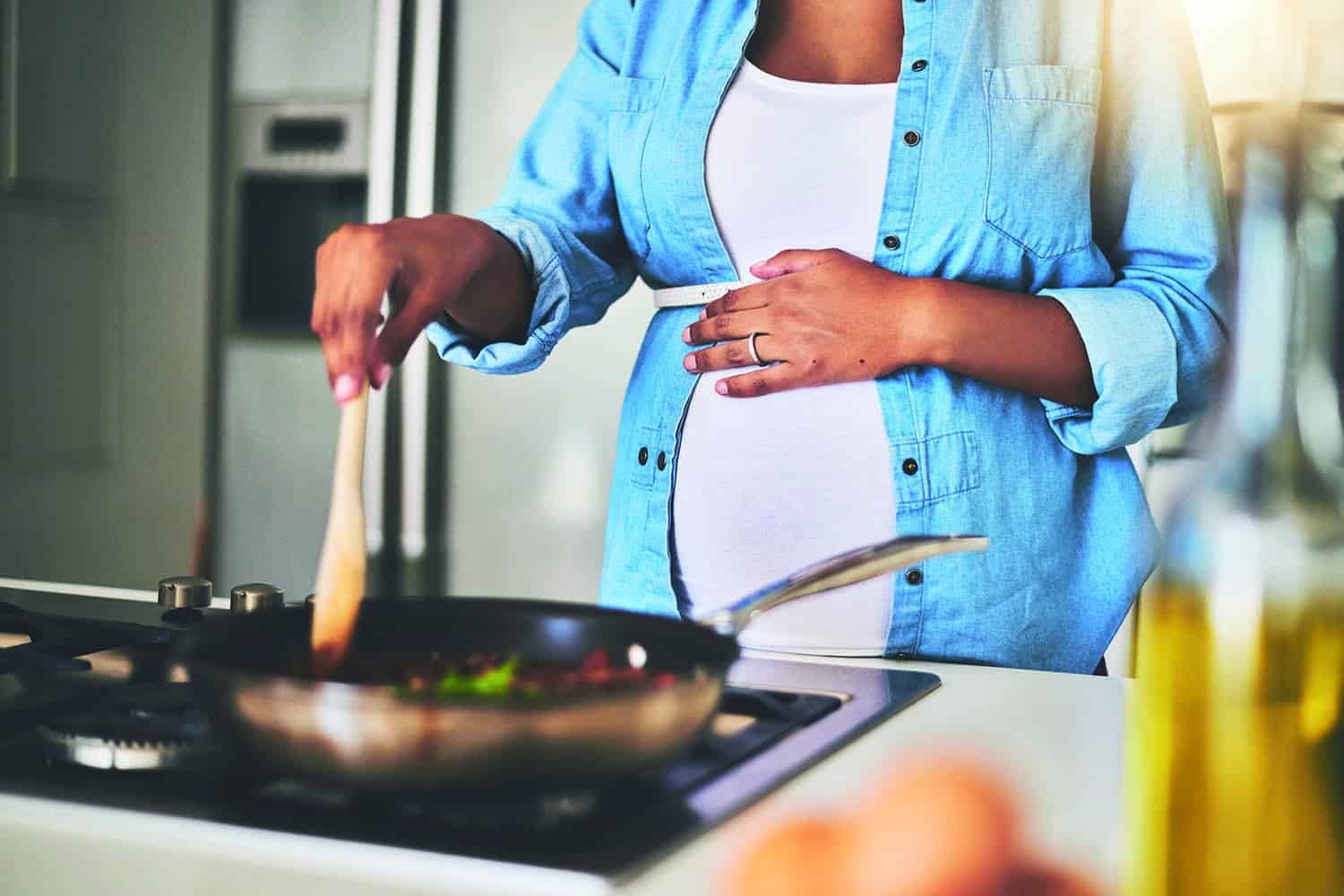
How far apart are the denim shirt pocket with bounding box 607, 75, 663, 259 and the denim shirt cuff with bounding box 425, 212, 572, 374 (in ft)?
0.39

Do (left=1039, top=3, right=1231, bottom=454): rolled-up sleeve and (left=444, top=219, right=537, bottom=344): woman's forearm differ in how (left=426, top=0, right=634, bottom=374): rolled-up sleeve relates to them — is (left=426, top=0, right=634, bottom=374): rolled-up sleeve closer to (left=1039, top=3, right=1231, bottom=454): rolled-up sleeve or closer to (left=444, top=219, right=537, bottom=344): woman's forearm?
(left=444, top=219, right=537, bottom=344): woman's forearm

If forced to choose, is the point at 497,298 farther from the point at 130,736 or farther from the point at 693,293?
the point at 130,736

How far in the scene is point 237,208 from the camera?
9.18 feet

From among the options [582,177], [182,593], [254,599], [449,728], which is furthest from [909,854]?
[582,177]

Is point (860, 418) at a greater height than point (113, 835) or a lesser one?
greater

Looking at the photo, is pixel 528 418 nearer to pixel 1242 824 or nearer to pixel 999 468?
pixel 999 468

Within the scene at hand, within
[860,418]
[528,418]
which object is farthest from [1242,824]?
[528,418]

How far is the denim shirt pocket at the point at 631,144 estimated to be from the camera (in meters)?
1.26

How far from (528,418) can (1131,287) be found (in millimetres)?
1495

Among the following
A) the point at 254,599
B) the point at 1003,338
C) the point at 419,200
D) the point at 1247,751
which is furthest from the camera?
the point at 419,200

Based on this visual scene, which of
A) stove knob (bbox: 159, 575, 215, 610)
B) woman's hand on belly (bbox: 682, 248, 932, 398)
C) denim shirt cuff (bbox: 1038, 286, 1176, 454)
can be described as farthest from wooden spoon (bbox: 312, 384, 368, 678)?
denim shirt cuff (bbox: 1038, 286, 1176, 454)

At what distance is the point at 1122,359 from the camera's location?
1105 millimetres

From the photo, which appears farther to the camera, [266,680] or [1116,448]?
[1116,448]

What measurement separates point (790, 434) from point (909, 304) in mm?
145
